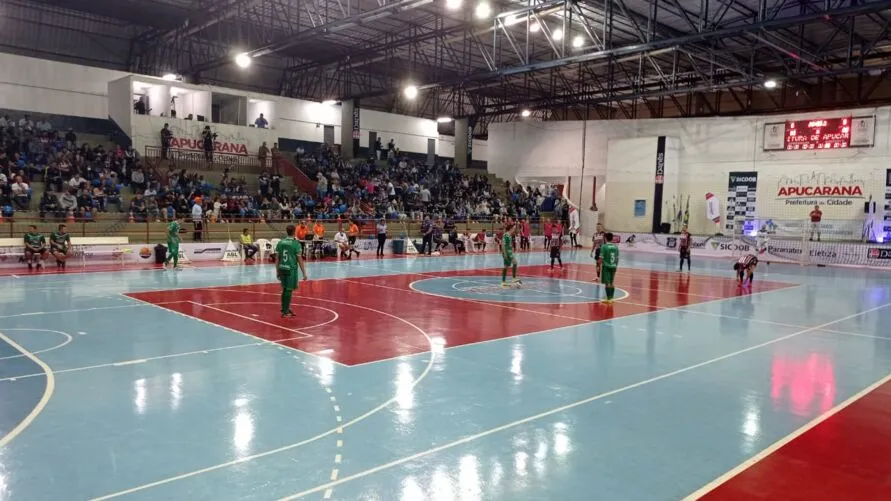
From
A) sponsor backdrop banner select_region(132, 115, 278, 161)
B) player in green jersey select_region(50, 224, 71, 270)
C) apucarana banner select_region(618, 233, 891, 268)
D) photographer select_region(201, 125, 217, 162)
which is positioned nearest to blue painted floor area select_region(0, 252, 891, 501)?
player in green jersey select_region(50, 224, 71, 270)

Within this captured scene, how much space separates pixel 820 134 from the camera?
31344 mm

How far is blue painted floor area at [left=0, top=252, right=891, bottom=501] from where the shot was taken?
15.8 feet

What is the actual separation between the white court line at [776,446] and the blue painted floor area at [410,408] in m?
0.08

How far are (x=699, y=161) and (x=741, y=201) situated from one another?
332 cm

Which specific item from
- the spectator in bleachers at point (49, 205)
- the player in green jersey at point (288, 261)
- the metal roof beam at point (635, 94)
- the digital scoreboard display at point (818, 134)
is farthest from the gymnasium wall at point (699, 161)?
the player in green jersey at point (288, 261)

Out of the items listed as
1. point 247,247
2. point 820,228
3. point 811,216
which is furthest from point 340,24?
point 820,228

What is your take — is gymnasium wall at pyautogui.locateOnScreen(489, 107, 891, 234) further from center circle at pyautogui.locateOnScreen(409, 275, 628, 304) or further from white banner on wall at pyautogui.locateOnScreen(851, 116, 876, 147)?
center circle at pyautogui.locateOnScreen(409, 275, 628, 304)

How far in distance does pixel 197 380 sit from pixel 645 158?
3345 cm

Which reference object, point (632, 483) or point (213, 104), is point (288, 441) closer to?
point (632, 483)

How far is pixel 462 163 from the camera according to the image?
46000 mm

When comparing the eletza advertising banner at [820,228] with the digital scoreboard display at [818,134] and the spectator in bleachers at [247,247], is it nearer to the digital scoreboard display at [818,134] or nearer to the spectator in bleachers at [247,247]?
the digital scoreboard display at [818,134]

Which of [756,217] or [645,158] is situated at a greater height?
[645,158]

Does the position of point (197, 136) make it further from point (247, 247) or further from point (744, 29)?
point (744, 29)

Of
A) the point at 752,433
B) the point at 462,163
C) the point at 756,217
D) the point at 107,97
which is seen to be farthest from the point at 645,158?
the point at 752,433
